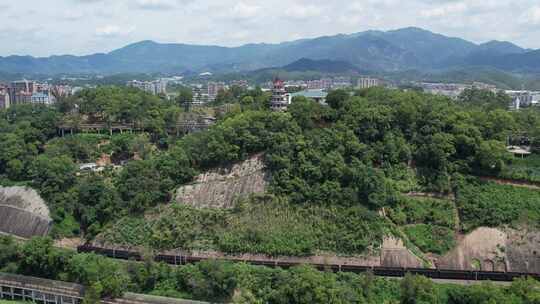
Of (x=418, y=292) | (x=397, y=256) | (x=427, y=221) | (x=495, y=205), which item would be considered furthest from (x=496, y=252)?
(x=418, y=292)

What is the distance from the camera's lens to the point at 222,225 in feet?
82.3

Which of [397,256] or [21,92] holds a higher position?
[21,92]

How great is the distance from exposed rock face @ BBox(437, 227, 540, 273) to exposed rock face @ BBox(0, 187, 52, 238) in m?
23.8

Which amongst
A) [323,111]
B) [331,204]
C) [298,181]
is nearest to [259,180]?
[298,181]

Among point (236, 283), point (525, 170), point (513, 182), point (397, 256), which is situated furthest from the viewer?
point (525, 170)

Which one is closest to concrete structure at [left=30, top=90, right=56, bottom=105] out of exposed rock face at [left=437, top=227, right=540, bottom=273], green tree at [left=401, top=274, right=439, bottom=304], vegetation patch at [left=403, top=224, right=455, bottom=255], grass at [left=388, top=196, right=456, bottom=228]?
grass at [left=388, top=196, right=456, bottom=228]

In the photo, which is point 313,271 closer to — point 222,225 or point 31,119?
point 222,225

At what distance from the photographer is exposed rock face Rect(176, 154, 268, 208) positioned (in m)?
27.0

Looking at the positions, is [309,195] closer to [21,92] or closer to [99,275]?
[99,275]

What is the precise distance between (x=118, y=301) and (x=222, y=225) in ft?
22.9

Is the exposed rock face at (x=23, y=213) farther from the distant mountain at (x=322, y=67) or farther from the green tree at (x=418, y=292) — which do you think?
the distant mountain at (x=322, y=67)

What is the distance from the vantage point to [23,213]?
28.7 metres

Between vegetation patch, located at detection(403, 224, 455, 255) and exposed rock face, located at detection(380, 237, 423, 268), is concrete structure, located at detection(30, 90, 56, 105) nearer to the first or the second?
exposed rock face, located at detection(380, 237, 423, 268)

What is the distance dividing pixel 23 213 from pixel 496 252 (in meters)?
28.5
